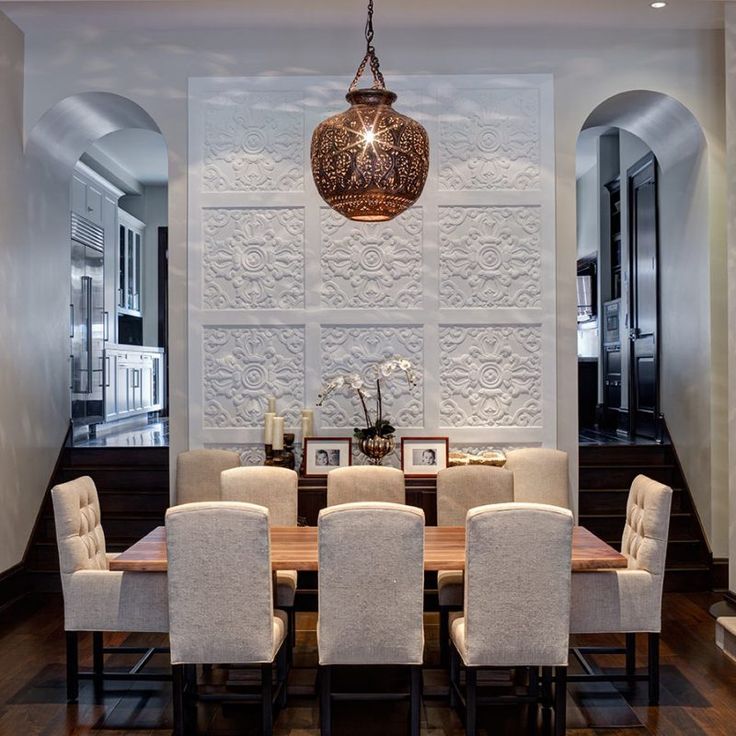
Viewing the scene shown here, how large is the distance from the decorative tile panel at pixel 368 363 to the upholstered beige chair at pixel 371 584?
2453 mm

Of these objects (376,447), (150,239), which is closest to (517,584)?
(376,447)

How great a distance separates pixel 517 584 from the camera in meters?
2.91

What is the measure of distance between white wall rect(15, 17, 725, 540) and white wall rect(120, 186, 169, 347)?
5627mm

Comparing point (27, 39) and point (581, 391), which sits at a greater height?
point (27, 39)

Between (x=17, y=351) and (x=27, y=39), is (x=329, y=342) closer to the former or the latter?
(x=17, y=351)

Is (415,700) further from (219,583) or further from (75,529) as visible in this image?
(75,529)

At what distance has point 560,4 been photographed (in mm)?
4934

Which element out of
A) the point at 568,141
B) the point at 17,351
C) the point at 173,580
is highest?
the point at 568,141

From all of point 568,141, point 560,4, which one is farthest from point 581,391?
point 560,4

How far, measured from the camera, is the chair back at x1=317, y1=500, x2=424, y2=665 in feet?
9.42

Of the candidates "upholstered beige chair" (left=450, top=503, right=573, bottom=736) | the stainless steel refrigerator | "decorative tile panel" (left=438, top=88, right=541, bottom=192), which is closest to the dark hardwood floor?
"upholstered beige chair" (left=450, top=503, right=573, bottom=736)

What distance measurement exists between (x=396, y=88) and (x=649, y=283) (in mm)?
2664

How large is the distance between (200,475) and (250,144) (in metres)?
2.15

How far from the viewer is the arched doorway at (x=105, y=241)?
5.60 meters
